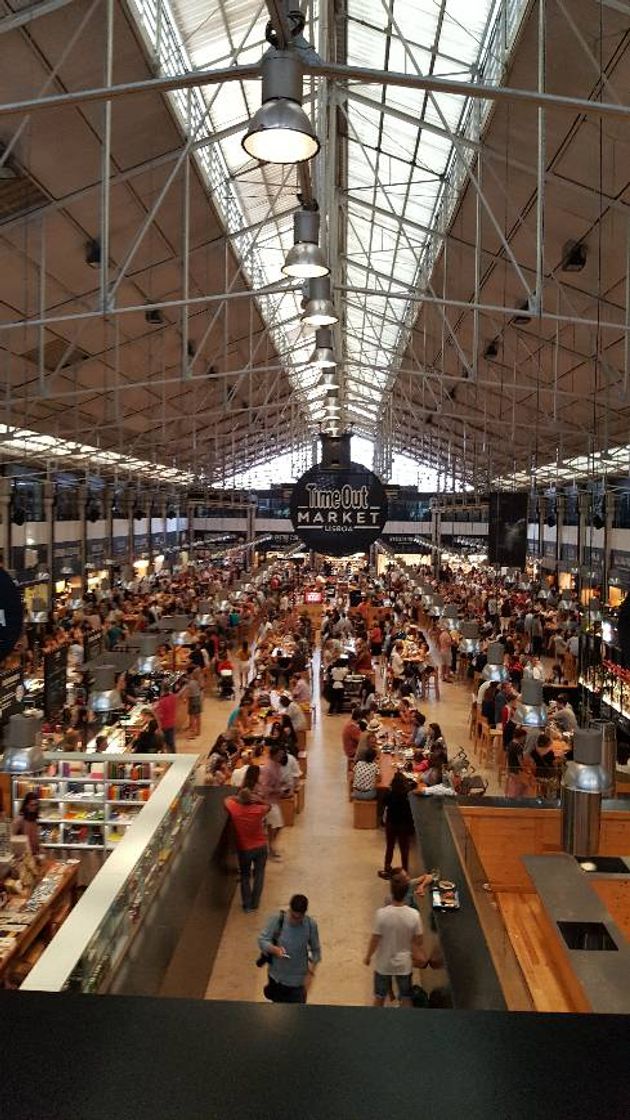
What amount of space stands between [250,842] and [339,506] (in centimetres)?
354

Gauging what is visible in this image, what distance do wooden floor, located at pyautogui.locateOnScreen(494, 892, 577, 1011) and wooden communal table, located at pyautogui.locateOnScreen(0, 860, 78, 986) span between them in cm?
351

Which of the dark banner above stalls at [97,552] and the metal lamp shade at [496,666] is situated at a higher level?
the dark banner above stalls at [97,552]

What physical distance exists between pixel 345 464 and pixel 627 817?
4.48 meters

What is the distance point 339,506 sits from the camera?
31.0 ft

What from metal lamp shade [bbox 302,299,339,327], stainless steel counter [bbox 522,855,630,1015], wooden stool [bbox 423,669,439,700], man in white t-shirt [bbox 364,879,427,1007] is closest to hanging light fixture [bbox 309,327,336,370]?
metal lamp shade [bbox 302,299,339,327]

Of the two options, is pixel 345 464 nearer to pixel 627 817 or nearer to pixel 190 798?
pixel 190 798

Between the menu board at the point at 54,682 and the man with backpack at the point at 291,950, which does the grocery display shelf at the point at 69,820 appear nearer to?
the man with backpack at the point at 291,950

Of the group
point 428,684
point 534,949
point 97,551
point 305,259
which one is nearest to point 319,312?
point 305,259

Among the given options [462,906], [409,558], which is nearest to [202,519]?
[409,558]

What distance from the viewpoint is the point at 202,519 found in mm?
48344

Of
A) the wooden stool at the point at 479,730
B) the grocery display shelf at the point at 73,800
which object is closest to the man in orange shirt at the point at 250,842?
the grocery display shelf at the point at 73,800

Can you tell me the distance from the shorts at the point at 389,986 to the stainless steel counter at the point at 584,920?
1015 mm

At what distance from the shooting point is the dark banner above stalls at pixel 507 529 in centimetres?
1563

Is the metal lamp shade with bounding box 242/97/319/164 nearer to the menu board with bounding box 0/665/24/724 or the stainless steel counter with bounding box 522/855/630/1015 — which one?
the stainless steel counter with bounding box 522/855/630/1015
